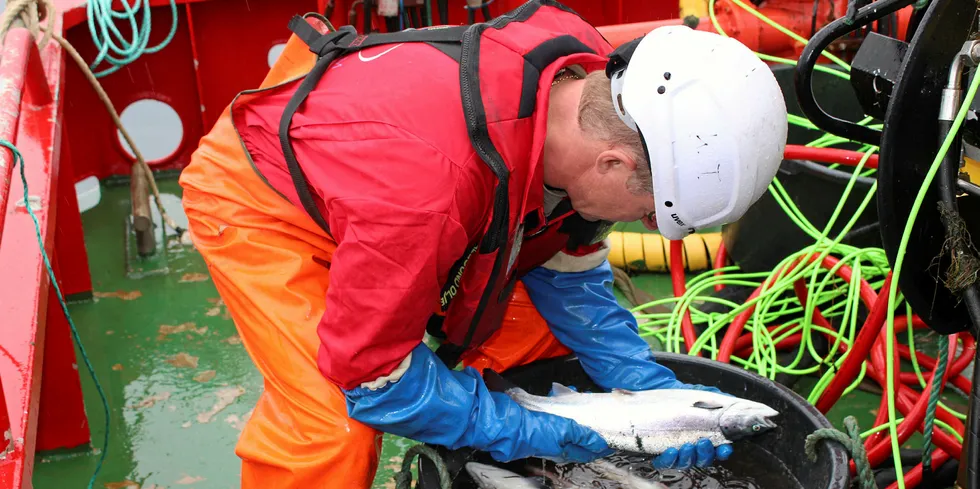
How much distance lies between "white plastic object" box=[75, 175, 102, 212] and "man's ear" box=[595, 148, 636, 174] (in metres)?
3.96

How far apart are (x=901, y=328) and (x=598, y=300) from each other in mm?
1320

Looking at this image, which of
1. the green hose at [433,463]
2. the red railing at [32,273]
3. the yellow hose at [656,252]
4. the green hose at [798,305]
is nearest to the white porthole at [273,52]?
the red railing at [32,273]

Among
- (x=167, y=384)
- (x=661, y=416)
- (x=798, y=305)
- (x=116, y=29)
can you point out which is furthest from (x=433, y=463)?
(x=116, y=29)

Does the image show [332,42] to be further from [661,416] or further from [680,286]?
[680,286]

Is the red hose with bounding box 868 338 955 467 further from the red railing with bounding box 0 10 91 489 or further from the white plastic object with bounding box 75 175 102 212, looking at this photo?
the white plastic object with bounding box 75 175 102 212

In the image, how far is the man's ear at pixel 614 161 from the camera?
6.88ft

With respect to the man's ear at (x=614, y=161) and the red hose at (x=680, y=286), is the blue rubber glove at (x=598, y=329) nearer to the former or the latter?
the red hose at (x=680, y=286)

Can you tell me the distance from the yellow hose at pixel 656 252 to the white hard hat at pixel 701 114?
225 cm

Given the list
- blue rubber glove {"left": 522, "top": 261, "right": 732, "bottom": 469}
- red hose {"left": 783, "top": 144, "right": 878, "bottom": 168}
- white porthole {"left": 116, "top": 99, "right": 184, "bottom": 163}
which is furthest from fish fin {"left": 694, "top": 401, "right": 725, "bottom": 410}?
white porthole {"left": 116, "top": 99, "right": 184, "bottom": 163}

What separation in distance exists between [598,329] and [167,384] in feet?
5.87

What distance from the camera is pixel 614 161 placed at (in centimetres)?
213

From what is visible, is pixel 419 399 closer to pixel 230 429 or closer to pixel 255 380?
pixel 230 429

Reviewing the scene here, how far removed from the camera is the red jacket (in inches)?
77.5

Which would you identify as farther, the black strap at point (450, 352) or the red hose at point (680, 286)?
the red hose at point (680, 286)
